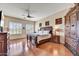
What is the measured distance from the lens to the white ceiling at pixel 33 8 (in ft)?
7.47

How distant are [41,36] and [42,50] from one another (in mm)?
351

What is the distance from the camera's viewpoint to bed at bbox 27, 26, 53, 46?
8.05 ft

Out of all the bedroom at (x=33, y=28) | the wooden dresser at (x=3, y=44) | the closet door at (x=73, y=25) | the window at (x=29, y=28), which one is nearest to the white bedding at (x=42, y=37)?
the bedroom at (x=33, y=28)

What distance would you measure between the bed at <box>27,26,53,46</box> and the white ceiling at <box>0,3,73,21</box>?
0.37 meters

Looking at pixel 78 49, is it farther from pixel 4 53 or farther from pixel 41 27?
pixel 4 53

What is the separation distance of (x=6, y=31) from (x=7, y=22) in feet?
0.72

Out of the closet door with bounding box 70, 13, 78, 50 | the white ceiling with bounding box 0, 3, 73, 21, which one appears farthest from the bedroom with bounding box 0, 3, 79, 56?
the closet door with bounding box 70, 13, 78, 50

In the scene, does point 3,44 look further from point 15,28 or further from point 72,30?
point 72,30

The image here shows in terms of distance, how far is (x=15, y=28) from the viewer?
247 centimetres

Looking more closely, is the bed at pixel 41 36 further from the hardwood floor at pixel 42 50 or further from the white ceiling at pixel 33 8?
the white ceiling at pixel 33 8

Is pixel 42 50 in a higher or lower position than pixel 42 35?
lower

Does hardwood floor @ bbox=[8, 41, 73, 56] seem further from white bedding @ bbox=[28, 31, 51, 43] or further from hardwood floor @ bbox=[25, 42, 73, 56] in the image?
white bedding @ bbox=[28, 31, 51, 43]

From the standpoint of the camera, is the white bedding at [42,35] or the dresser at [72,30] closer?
the dresser at [72,30]

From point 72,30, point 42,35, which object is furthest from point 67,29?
point 42,35
